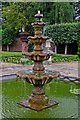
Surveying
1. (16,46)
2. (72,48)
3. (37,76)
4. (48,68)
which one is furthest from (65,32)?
(37,76)

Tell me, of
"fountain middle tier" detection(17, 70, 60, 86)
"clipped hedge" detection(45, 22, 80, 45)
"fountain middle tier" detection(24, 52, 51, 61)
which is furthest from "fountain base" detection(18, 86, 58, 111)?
"clipped hedge" detection(45, 22, 80, 45)

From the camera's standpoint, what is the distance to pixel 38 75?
4598 millimetres

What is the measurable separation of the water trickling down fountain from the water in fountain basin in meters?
0.19

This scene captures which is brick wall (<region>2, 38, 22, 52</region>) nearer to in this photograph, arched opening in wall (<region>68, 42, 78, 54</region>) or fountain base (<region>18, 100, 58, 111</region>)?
arched opening in wall (<region>68, 42, 78, 54</region>)

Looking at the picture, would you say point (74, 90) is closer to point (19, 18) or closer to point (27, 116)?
point (27, 116)

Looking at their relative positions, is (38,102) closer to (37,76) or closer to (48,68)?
(37,76)

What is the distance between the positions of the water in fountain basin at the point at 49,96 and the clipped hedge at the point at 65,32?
329 inches

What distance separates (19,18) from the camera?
675 inches

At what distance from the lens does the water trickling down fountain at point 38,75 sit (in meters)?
4.58

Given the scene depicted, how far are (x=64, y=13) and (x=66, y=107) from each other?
11625 mm

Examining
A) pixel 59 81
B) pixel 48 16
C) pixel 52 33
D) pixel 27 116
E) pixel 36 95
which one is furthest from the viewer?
pixel 48 16

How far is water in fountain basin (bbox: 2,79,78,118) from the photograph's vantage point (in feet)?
14.4

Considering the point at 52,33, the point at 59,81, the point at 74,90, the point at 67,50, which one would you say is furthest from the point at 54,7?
the point at 74,90

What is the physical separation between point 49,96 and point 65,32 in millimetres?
10043
